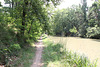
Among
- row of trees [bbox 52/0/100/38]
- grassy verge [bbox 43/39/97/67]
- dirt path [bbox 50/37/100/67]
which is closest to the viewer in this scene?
grassy verge [bbox 43/39/97/67]

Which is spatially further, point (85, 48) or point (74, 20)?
point (74, 20)

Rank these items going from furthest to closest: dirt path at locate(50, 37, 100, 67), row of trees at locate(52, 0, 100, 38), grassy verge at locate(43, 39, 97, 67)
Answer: row of trees at locate(52, 0, 100, 38) → dirt path at locate(50, 37, 100, 67) → grassy verge at locate(43, 39, 97, 67)

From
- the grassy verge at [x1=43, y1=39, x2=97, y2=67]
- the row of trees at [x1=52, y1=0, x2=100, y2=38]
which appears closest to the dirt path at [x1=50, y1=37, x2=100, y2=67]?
the grassy verge at [x1=43, y1=39, x2=97, y2=67]

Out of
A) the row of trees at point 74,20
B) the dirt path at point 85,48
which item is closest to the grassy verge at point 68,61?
the dirt path at point 85,48

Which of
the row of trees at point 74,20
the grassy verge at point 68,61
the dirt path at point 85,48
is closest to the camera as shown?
the grassy verge at point 68,61

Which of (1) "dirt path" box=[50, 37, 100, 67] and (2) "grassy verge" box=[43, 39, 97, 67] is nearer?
(2) "grassy verge" box=[43, 39, 97, 67]

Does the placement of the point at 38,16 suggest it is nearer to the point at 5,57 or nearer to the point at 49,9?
the point at 49,9

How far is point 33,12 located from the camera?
896 cm

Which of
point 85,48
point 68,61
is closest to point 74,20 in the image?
point 85,48

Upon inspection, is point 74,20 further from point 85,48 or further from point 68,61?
point 68,61

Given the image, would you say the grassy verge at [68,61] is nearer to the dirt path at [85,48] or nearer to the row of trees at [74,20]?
the dirt path at [85,48]

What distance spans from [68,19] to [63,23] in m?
3.60

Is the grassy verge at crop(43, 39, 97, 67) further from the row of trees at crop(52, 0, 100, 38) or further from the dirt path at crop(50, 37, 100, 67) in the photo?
the row of trees at crop(52, 0, 100, 38)

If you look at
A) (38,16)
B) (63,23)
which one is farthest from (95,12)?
(38,16)
